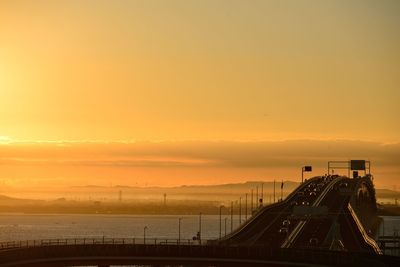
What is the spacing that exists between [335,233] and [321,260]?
2238 inches

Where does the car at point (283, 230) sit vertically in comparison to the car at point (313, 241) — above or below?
above

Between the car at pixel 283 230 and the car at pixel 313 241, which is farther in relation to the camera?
the car at pixel 283 230

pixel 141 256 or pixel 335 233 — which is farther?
pixel 335 233

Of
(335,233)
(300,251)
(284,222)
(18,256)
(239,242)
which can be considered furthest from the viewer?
(284,222)

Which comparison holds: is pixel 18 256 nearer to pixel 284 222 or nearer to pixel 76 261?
pixel 76 261

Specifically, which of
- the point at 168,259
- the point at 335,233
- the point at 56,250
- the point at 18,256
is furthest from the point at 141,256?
the point at 335,233

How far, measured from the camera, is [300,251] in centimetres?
12319

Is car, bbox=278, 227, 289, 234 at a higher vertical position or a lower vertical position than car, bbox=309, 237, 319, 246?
higher

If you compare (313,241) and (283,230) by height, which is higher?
(283,230)

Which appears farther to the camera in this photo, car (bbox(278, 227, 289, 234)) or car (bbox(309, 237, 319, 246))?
car (bbox(278, 227, 289, 234))

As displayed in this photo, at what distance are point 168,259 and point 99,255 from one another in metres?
9.09

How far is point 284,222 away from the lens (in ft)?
641

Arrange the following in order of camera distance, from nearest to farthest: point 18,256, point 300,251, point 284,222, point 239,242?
point 18,256 → point 300,251 → point 239,242 → point 284,222

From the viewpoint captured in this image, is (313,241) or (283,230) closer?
(313,241)
